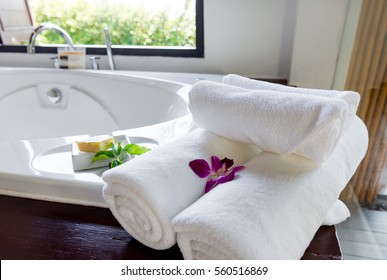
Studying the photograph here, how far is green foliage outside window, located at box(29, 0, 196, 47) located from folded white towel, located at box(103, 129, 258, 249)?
48.4 inches

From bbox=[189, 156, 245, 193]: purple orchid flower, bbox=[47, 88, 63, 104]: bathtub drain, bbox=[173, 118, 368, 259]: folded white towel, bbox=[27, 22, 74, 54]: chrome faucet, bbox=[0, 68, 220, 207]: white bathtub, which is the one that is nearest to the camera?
bbox=[173, 118, 368, 259]: folded white towel

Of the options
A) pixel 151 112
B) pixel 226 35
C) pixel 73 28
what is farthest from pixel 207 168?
pixel 73 28

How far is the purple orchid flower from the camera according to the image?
0.45 m

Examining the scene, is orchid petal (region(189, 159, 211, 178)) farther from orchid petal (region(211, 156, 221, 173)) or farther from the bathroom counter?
the bathroom counter

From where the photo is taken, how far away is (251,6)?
1.33 meters

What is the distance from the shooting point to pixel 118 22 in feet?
5.66

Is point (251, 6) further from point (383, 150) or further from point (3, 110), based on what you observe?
point (3, 110)

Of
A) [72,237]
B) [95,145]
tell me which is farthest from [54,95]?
[72,237]

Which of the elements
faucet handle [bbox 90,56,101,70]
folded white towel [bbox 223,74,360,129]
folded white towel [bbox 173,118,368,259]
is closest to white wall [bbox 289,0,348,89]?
folded white towel [bbox 223,74,360,129]

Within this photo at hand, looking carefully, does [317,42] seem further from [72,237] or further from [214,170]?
[72,237]

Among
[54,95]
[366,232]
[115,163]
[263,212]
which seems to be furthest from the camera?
[54,95]

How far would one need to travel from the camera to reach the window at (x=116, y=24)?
156cm

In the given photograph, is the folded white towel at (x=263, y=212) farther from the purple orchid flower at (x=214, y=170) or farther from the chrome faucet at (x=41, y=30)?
the chrome faucet at (x=41, y=30)

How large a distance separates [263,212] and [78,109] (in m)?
1.49
